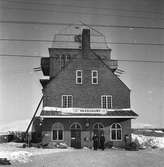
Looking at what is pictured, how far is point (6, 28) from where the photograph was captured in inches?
445

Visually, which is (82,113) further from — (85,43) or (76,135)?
(85,43)

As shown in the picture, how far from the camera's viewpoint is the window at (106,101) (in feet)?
52.5

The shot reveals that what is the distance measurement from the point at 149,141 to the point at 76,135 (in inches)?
128

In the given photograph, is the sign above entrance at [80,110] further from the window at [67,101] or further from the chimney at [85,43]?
the chimney at [85,43]

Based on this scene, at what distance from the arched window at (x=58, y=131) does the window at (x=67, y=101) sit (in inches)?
34.7

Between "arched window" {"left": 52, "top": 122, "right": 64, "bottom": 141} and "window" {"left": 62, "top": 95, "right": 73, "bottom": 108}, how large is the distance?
0.88 metres

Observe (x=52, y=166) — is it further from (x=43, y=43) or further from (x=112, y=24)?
(x=112, y=24)

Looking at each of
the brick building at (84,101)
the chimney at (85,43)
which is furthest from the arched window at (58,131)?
the chimney at (85,43)

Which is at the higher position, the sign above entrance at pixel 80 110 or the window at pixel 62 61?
the window at pixel 62 61

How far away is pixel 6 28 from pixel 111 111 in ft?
21.7

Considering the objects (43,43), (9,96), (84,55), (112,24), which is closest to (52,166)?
(9,96)

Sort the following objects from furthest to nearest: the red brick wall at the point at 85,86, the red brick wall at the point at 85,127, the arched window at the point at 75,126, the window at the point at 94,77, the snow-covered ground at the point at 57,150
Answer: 1. the window at the point at 94,77
2. the red brick wall at the point at 85,86
3. the arched window at the point at 75,126
4. the red brick wall at the point at 85,127
5. the snow-covered ground at the point at 57,150

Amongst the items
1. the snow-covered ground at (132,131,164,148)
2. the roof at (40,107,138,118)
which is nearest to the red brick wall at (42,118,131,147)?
the roof at (40,107,138,118)

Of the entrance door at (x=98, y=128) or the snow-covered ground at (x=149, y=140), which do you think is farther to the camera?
the entrance door at (x=98, y=128)
